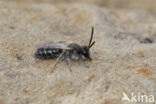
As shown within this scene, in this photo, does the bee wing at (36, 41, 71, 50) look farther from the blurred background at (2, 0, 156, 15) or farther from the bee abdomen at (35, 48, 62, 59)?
the blurred background at (2, 0, 156, 15)

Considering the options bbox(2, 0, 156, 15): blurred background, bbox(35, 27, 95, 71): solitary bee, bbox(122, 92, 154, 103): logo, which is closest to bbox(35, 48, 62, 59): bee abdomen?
bbox(35, 27, 95, 71): solitary bee

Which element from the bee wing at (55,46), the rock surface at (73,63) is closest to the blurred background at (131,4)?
the rock surface at (73,63)

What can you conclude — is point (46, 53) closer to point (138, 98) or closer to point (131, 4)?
point (138, 98)

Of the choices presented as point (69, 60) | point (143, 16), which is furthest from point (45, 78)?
point (143, 16)

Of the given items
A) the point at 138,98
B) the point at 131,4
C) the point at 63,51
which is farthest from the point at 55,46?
the point at 131,4

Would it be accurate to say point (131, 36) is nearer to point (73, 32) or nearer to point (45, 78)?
point (73, 32)

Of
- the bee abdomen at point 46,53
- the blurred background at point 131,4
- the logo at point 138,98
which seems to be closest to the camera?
the logo at point 138,98

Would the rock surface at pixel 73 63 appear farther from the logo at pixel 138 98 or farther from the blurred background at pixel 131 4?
the blurred background at pixel 131 4
